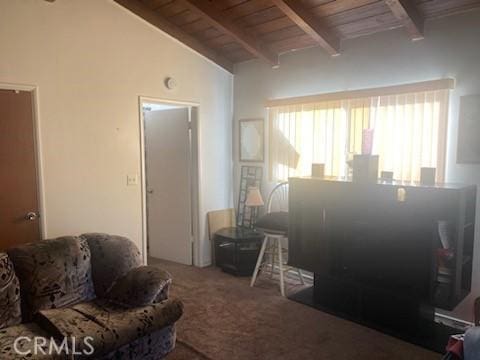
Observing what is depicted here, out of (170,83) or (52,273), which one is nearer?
(52,273)

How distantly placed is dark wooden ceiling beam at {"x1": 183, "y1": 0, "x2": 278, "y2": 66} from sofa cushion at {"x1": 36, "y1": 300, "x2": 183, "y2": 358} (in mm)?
2561

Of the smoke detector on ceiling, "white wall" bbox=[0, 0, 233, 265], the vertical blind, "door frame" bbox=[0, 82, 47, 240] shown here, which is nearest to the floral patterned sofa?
"door frame" bbox=[0, 82, 47, 240]

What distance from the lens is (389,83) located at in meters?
3.20

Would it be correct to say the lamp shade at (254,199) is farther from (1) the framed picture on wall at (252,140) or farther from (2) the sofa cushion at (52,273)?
(2) the sofa cushion at (52,273)

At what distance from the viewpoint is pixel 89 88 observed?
10.7 feet

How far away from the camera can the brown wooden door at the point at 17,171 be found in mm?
2783

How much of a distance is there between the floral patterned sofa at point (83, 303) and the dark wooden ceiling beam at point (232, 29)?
2.20m

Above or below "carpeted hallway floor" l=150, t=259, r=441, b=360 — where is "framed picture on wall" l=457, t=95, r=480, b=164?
above

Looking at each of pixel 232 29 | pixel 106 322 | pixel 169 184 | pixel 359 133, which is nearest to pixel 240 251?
pixel 169 184

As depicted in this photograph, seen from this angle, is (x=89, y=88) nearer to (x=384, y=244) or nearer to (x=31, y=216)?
(x=31, y=216)

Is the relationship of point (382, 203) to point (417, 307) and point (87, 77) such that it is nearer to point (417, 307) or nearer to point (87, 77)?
point (417, 307)

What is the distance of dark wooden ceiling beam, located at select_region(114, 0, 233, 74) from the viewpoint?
352 cm

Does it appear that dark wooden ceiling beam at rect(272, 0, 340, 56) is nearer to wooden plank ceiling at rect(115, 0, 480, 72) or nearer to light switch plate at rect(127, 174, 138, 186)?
wooden plank ceiling at rect(115, 0, 480, 72)

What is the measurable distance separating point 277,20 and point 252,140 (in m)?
1.44
